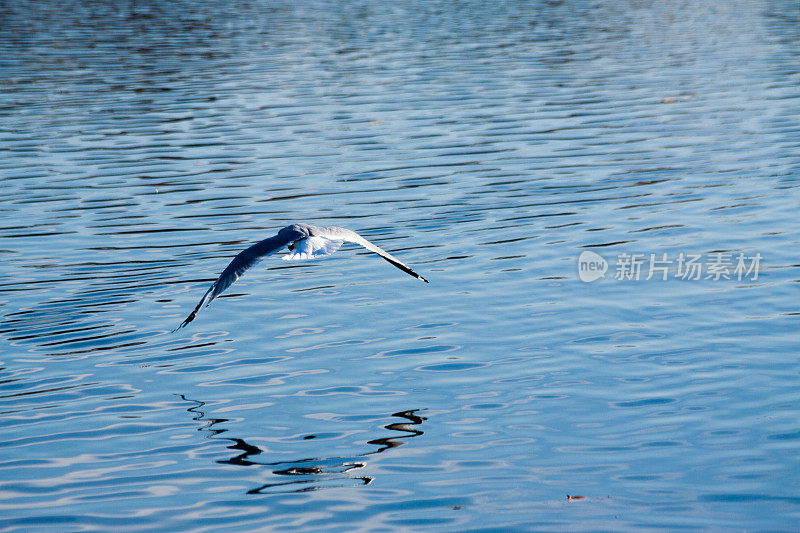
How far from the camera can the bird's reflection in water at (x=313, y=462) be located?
291 inches

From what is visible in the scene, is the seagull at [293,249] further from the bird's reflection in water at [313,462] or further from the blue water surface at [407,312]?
the blue water surface at [407,312]

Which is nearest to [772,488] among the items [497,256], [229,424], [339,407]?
[339,407]

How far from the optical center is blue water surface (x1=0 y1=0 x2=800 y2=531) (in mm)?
7348

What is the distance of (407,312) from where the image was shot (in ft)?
36.0

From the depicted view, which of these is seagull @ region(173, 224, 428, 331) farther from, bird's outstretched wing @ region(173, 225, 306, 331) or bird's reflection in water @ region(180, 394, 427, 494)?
bird's reflection in water @ region(180, 394, 427, 494)

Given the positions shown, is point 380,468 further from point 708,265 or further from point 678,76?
point 678,76

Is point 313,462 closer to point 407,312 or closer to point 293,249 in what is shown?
point 293,249

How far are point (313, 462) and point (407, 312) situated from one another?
3.46 m

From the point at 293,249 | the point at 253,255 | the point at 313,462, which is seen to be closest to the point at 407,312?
the point at 293,249

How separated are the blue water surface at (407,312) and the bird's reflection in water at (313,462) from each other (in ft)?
0.09

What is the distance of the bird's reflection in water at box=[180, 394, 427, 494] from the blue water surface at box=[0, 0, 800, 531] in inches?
1.1

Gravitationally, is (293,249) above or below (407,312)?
above

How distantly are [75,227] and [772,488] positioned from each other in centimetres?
1060

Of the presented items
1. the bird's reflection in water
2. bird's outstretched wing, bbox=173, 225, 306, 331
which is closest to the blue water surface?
the bird's reflection in water
